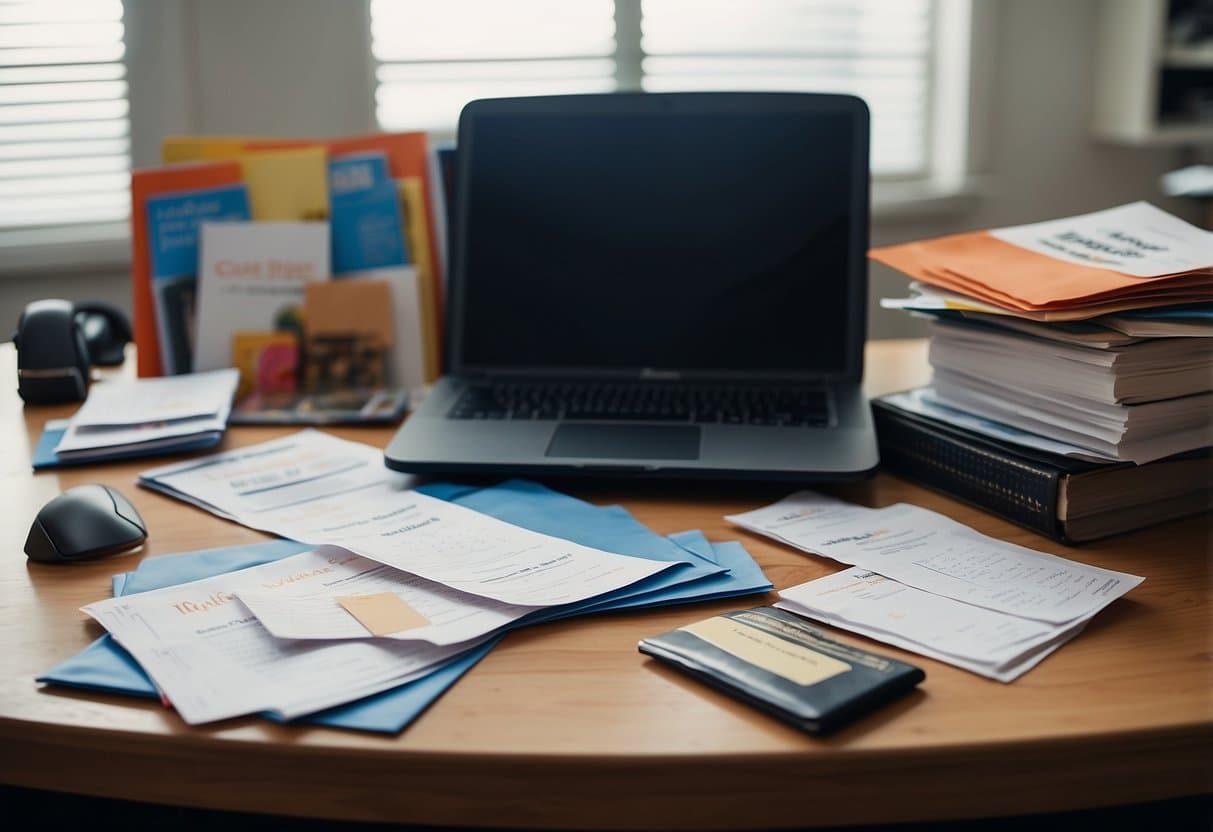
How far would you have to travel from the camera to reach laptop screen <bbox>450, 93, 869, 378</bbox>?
118cm

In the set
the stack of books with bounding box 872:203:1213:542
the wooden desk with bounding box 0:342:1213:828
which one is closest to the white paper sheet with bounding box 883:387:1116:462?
the stack of books with bounding box 872:203:1213:542

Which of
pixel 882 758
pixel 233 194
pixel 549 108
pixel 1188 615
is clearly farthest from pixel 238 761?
pixel 233 194

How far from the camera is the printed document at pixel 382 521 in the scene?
2.55 ft

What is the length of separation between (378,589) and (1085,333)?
0.55 meters

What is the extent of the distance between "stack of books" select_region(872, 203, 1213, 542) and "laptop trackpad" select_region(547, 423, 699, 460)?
18 centimetres

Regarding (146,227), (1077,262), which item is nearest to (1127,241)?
(1077,262)

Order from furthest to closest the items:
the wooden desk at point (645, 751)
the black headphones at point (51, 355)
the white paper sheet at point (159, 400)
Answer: the black headphones at point (51, 355) → the white paper sheet at point (159, 400) → the wooden desk at point (645, 751)

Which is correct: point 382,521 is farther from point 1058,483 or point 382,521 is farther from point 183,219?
point 183,219

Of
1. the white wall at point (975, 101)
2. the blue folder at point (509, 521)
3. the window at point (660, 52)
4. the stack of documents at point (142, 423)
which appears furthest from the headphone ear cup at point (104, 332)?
the window at point (660, 52)

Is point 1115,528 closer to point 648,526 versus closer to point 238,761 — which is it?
point 648,526

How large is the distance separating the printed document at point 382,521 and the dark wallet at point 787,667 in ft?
0.30

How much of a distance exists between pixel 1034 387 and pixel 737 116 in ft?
1.49

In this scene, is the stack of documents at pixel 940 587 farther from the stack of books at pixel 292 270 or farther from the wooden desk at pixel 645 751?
the stack of books at pixel 292 270

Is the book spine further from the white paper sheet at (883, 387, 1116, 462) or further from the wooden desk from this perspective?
the wooden desk
